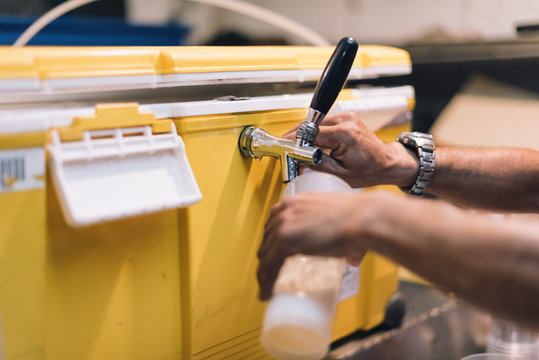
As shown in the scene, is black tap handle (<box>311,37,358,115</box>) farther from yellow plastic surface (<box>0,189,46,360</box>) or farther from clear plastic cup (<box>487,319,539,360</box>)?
clear plastic cup (<box>487,319,539,360</box>)

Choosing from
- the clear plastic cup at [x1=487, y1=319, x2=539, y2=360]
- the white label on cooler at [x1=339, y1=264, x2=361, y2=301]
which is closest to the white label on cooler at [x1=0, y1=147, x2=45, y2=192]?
the white label on cooler at [x1=339, y1=264, x2=361, y2=301]

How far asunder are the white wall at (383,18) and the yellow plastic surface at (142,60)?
1.13 metres

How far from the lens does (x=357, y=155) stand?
766 millimetres

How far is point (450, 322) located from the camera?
1044 mm

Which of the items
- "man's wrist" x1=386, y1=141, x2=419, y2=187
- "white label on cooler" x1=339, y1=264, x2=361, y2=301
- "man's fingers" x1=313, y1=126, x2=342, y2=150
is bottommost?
"white label on cooler" x1=339, y1=264, x2=361, y2=301

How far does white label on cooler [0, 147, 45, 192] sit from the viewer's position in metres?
0.49

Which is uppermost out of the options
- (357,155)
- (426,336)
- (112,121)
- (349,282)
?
(112,121)

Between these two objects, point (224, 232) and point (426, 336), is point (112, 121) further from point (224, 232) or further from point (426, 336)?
point (426, 336)

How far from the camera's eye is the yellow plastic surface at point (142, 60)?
1.73 ft

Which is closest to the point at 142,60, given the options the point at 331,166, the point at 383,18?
the point at 331,166

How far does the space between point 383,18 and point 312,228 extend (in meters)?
1.68

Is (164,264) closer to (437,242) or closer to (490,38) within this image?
(437,242)

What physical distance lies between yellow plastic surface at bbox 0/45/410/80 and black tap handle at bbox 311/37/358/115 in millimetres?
112

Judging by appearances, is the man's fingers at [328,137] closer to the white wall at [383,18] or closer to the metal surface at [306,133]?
the metal surface at [306,133]
